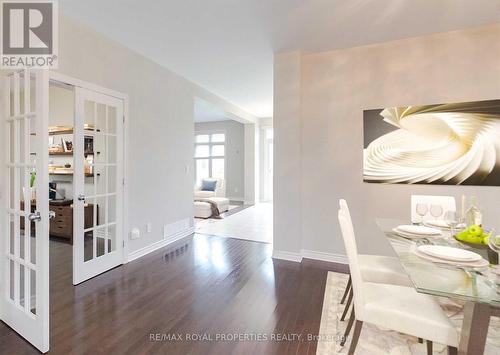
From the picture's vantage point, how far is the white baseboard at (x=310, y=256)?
330 cm

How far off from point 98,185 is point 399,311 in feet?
10.1

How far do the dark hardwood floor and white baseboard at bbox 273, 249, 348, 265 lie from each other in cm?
12

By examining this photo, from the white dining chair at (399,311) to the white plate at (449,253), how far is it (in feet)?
0.89

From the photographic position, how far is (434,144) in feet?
9.39

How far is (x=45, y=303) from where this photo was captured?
5.39ft

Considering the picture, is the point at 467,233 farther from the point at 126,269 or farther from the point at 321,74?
the point at 126,269

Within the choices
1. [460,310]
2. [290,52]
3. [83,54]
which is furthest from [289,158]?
[83,54]

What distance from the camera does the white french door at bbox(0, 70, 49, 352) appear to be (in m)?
1.63

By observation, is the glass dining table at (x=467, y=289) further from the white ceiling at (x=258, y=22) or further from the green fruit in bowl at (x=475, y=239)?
the white ceiling at (x=258, y=22)

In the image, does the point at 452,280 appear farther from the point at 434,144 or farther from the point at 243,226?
the point at 243,226

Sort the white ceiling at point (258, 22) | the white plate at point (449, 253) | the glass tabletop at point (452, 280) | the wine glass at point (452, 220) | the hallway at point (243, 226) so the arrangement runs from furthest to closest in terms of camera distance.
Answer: the hallway at point (243, 226)
the white ceiling at point (258, 22)
the wine glass at point (452, 220)
the white plate at point (449, 253)
the glass tabletop at point (452, 280)

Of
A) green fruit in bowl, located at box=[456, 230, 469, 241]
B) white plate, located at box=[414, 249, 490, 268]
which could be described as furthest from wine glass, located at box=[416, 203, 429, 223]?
white plate, located at box=[414, 249, 490, 268]

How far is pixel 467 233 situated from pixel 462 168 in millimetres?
1413

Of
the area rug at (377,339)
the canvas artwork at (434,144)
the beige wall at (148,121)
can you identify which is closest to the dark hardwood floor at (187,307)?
the area rug at (377,339)
